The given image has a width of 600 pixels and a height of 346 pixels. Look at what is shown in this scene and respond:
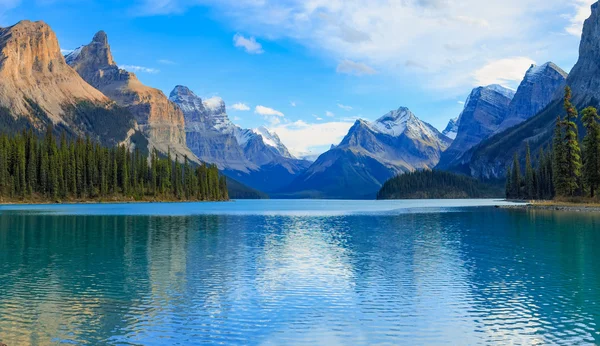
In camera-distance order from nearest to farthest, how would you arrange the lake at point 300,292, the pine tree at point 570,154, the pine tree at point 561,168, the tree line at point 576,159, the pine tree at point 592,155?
1. the lake at point 300,292
2. the pine tree at point 592,155
3. the tree line at point 576,159
4. the pine tree at point 570,154
5. the pine tree at point 561,168

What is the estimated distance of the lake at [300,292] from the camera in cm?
2572

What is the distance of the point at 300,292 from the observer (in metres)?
35.7

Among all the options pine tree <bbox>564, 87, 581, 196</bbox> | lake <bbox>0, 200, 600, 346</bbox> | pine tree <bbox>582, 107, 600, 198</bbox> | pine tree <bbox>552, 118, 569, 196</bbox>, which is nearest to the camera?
lake <bbox>0, 200, 600, 346</bbox>

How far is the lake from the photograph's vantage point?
2572 centimetres

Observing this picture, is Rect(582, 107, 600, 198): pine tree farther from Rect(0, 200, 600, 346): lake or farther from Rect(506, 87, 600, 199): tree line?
Rect(0, 200, 600, 346): lake

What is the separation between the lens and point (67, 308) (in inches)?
1203

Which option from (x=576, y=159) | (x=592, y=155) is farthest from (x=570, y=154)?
(x=592, y=155)

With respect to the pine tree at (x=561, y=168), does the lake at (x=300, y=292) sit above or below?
below

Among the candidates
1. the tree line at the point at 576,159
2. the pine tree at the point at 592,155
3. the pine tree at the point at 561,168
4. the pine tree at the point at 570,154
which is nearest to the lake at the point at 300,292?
the pine tree at the point at 592,155

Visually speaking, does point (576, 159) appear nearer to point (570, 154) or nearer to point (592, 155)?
point (570, 154)

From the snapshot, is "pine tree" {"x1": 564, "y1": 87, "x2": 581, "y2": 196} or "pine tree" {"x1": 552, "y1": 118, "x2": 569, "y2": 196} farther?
"pine tree" {"x1": 552, "y1": 118, "x2": 569, "y2": 196}

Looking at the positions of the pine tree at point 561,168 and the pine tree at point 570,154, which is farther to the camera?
the pine tree at point 561,168

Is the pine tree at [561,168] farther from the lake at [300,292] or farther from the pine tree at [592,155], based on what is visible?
the lake at [300,292]

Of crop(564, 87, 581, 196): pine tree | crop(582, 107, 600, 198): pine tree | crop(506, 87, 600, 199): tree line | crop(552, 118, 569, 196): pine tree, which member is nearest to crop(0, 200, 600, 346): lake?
crop(582, 107, 600, 198): pine tree
